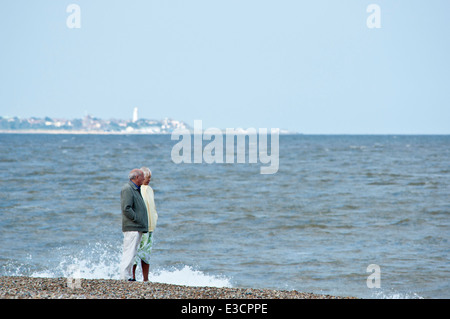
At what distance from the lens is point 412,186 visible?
106 ft

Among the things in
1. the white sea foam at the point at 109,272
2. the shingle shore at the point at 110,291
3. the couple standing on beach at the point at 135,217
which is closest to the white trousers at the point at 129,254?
the couple standing on beach at the point at 135,217

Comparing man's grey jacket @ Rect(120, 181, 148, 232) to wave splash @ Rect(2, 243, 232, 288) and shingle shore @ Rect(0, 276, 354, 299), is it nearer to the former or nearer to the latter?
shingle shore @ Rect(0, 276, 354, 299)

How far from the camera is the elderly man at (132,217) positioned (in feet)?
29.0

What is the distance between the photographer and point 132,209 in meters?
8.91

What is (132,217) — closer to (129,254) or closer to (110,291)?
(129,254)

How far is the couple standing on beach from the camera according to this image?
8.87 m

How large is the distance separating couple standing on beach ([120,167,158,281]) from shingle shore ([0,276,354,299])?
493 mm

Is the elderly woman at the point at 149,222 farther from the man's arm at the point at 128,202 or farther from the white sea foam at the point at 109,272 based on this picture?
the white sea foam at the point at 109,272

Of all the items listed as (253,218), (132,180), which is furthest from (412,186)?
(132,180)

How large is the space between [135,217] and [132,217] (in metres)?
0.05

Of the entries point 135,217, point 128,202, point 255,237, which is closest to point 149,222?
point 135,217

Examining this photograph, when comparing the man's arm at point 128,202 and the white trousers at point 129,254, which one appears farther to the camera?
the white trousers at point 129,254

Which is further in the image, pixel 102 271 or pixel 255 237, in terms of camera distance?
pixel 255 237
